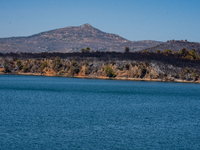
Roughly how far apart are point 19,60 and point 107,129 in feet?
331

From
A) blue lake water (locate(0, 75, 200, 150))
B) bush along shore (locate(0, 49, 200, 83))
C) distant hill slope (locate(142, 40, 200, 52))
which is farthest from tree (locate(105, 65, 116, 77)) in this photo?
distant hill slope (locate(142, 40, 200, 52))

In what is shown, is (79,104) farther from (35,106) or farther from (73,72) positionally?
(73,72)

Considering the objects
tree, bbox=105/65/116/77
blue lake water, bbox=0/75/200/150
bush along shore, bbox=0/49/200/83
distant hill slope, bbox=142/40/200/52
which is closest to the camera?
blue lake water, bbox=0/75/200/150

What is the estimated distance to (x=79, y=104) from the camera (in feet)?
143

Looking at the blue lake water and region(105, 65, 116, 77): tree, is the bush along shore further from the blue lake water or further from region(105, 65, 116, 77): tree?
the blue lake water

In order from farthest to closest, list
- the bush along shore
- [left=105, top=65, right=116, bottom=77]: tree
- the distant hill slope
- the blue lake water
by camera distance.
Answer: the distant hill slope
[left=105, top=65, right=116, bottom=77]: tree
the bush along shore
the blue lake water

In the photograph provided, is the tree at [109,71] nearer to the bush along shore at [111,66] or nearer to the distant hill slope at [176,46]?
the bush along shore at [111,66]

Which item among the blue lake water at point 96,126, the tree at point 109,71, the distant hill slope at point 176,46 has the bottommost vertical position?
the blue lake water at point 96,126

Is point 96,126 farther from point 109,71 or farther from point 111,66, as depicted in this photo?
point 111,66

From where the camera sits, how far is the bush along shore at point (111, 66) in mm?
99125

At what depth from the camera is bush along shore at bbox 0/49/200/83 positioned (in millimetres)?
99125

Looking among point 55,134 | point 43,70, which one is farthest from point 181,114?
point 43,70

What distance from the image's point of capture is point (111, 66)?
106250 millimetres

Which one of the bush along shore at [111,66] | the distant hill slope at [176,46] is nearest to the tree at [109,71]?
the bush along shore at [111,66]
